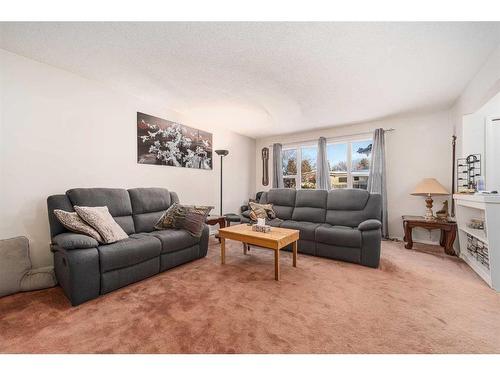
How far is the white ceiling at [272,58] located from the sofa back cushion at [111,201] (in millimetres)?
1391

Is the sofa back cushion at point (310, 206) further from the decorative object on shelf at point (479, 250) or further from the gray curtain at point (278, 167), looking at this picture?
the decorative object on shelf at point (479, 250)

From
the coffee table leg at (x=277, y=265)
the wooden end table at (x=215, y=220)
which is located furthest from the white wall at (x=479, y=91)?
the wooden end table at (x=215, y=220)

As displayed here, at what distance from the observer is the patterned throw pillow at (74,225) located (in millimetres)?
2035

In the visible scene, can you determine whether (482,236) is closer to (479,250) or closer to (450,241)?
(479,250)

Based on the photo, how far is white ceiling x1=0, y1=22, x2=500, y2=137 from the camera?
1.79 metres

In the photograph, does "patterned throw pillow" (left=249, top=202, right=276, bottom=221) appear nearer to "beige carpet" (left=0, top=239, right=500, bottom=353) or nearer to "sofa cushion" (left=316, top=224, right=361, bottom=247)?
"sofa cushion" (left=316, top=224, right=361, bottom=247)

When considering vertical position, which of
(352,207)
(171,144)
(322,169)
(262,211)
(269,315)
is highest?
(171,144)

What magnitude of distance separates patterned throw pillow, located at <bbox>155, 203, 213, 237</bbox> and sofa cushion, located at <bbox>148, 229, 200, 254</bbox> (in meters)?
0.07

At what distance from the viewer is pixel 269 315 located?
166 cm

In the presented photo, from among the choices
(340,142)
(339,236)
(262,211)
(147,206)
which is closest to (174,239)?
(147,206)

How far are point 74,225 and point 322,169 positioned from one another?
14.2 feet

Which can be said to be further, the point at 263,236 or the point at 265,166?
the point at 265,166
